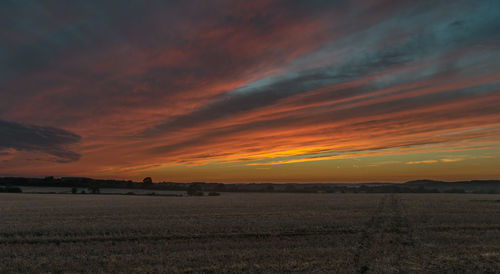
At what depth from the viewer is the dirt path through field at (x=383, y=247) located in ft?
41.9

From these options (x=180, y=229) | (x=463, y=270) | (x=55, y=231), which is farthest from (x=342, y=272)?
(x=55, y=231)

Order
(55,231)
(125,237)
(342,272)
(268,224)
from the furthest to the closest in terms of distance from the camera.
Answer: (268,224) → (55,231) → (125,237) → (342,272)

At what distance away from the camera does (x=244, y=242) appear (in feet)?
59.8

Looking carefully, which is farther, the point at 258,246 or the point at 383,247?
the point at 258,246

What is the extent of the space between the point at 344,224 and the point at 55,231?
1900 cm

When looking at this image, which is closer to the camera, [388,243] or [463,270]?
[463,270]

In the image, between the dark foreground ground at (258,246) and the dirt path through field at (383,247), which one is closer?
the dirt path through field at (383,247)

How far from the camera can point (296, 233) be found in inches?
813

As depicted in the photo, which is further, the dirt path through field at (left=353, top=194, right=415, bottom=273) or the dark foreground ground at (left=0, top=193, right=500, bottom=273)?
the dark foreground ground at (left=0, top=193, right=500, bottom=273)

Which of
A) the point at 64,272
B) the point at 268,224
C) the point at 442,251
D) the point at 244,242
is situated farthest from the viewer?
the point at 268,224

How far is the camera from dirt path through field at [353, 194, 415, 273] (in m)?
12.8

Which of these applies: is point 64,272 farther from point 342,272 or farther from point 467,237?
point 467,237

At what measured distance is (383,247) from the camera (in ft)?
53.1

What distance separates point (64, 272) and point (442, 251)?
15.7m
